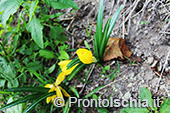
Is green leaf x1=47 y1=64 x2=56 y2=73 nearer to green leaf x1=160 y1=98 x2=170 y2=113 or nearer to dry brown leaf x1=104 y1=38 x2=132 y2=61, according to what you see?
dry brown leaf x1=104 y1=38 x2=132 y2=61

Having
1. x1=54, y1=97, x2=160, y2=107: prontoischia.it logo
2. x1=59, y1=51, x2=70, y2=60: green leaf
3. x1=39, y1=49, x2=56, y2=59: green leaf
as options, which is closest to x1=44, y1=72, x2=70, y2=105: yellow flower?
x1=54, y1=97, x2=160, y2=107: prontoischia.it logo

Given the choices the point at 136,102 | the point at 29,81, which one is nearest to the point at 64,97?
the point at 29,81

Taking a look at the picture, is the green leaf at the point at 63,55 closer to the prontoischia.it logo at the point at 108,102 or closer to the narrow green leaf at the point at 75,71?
the narrow green leaf at the point at 75,71

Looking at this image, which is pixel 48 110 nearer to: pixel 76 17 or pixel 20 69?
pixel 20 69

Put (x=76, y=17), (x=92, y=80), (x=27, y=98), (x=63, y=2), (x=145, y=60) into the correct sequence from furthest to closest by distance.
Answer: (x=76, y=17) < (x=92, y=80) < (x=145, y=60) < (x=27, y=98) < (x=63, y=2)

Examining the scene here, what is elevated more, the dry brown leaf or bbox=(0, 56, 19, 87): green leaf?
the dry brown leaf
